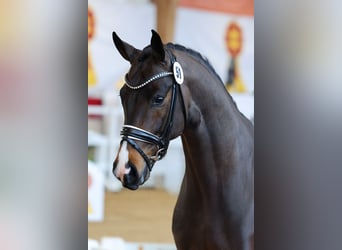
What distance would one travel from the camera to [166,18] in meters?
0.88

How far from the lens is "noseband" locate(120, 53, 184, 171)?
2.41 feet

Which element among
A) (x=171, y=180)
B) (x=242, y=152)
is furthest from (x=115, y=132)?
(x=242, y=152)

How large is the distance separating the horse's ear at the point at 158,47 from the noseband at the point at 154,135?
A: 27mm

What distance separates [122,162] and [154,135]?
3.0 inches

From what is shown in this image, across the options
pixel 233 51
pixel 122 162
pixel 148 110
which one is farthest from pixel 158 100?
pixel 233 51

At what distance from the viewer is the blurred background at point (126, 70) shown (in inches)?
33.7

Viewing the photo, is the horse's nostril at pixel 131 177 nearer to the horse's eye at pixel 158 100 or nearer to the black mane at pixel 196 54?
the horse's eye at pixel 158 100

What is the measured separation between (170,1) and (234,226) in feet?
1.65

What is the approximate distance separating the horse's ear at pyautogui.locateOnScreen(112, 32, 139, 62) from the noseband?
0.24ft

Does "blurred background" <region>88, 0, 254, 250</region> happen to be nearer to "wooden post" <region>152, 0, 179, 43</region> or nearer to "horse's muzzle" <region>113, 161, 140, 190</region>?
"wooden post" <region>152, 0, 179, 43</region>
